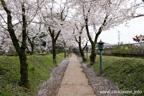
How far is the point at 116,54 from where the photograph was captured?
12.1 meters

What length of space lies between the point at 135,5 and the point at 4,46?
1767cm

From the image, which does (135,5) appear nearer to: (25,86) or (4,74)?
(25,86)

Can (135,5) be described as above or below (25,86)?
above

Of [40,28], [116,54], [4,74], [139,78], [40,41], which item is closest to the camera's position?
[139,78]

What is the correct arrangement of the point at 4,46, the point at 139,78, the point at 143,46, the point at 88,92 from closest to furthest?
1. the point at 139,78
2. the point at 88,92
3. the point at 143,46
4. the point at 4,46

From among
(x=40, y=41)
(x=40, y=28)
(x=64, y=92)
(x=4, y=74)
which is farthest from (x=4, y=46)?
(x=64, y=92)

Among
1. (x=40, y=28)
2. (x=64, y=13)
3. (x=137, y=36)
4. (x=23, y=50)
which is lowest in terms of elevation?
(x=23, y=50)

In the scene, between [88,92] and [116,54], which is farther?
[116,54]

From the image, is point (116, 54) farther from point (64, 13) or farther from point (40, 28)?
point (40, 28)

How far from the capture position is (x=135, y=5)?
450 cm

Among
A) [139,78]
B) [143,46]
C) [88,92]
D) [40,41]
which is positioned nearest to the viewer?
[139,78]

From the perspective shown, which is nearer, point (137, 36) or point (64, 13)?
point (137, 36)

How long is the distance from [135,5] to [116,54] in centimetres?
854

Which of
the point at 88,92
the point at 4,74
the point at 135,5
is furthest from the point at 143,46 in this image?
the point at 4,74
